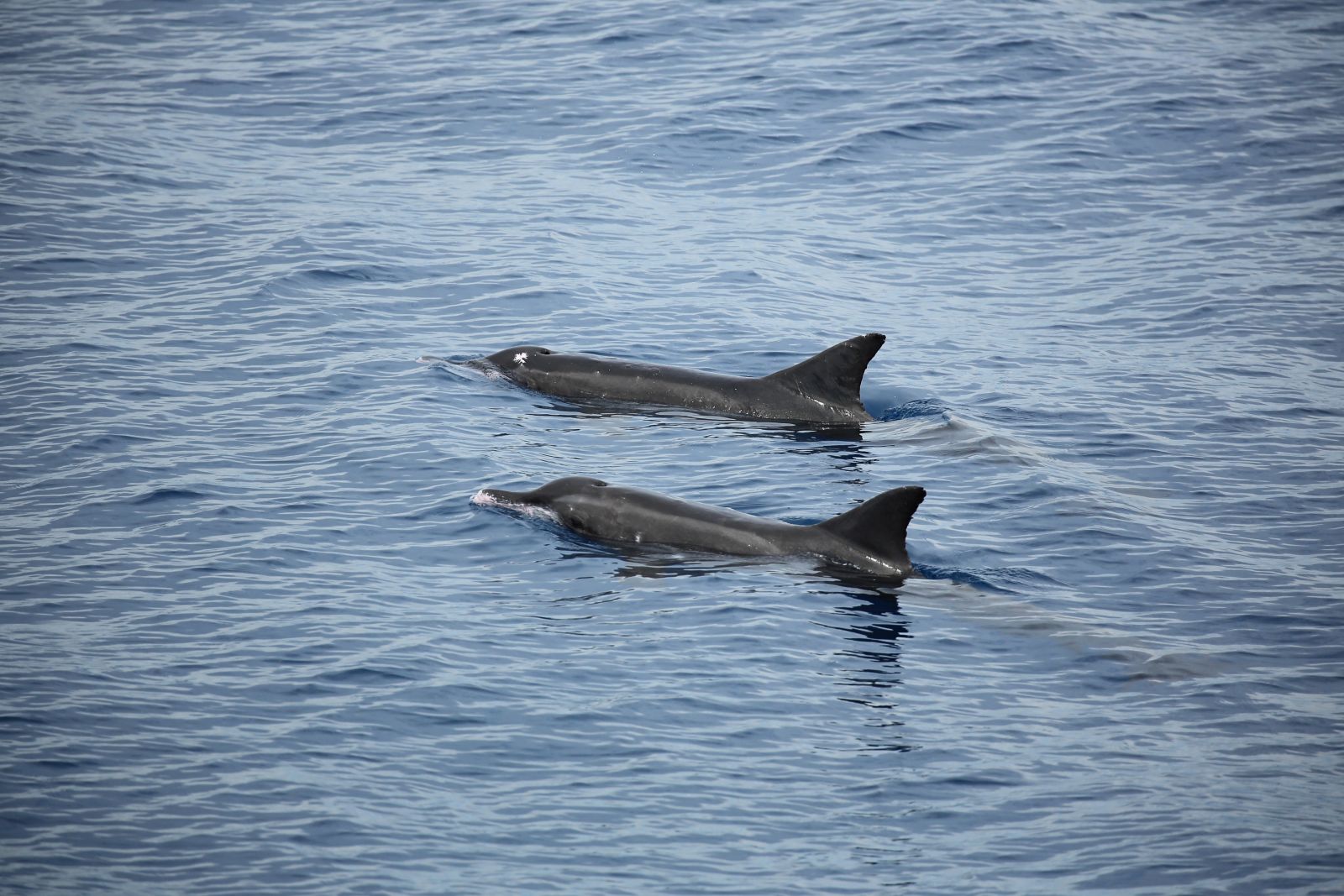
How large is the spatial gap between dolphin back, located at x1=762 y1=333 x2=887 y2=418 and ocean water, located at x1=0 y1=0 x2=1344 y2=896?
0.71 meters

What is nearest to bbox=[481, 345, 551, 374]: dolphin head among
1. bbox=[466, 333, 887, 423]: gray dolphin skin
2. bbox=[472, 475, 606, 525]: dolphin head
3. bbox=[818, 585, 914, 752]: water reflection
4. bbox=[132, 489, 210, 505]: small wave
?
bbox=[466, 333, 887, 423]: gray dolphin skin

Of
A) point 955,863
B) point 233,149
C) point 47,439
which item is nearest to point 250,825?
point 955,863

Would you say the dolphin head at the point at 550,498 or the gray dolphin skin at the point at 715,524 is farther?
the dolphin head at the point at 550,498

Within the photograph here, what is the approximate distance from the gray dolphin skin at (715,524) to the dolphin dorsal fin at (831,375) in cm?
445

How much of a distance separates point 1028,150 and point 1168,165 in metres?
3.13

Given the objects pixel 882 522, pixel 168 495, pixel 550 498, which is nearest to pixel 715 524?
pixel 882 522

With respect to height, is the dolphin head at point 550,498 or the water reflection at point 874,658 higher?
the dolphin head at point 550,498

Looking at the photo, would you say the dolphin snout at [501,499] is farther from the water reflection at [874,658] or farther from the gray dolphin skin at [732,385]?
the gray dolphin skin at [732,385]

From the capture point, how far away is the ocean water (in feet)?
36.6

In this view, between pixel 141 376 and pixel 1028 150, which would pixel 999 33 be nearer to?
pixel 1028 150

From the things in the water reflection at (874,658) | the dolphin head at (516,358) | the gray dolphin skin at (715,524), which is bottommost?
the water reflection at (874,658)

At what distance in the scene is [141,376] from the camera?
20.8 m

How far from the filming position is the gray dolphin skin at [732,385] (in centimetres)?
2041

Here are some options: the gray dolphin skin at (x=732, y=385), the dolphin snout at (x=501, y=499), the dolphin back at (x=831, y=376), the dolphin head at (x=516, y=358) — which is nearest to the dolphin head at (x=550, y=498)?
the dolphin snout at (x=501, y=499)
